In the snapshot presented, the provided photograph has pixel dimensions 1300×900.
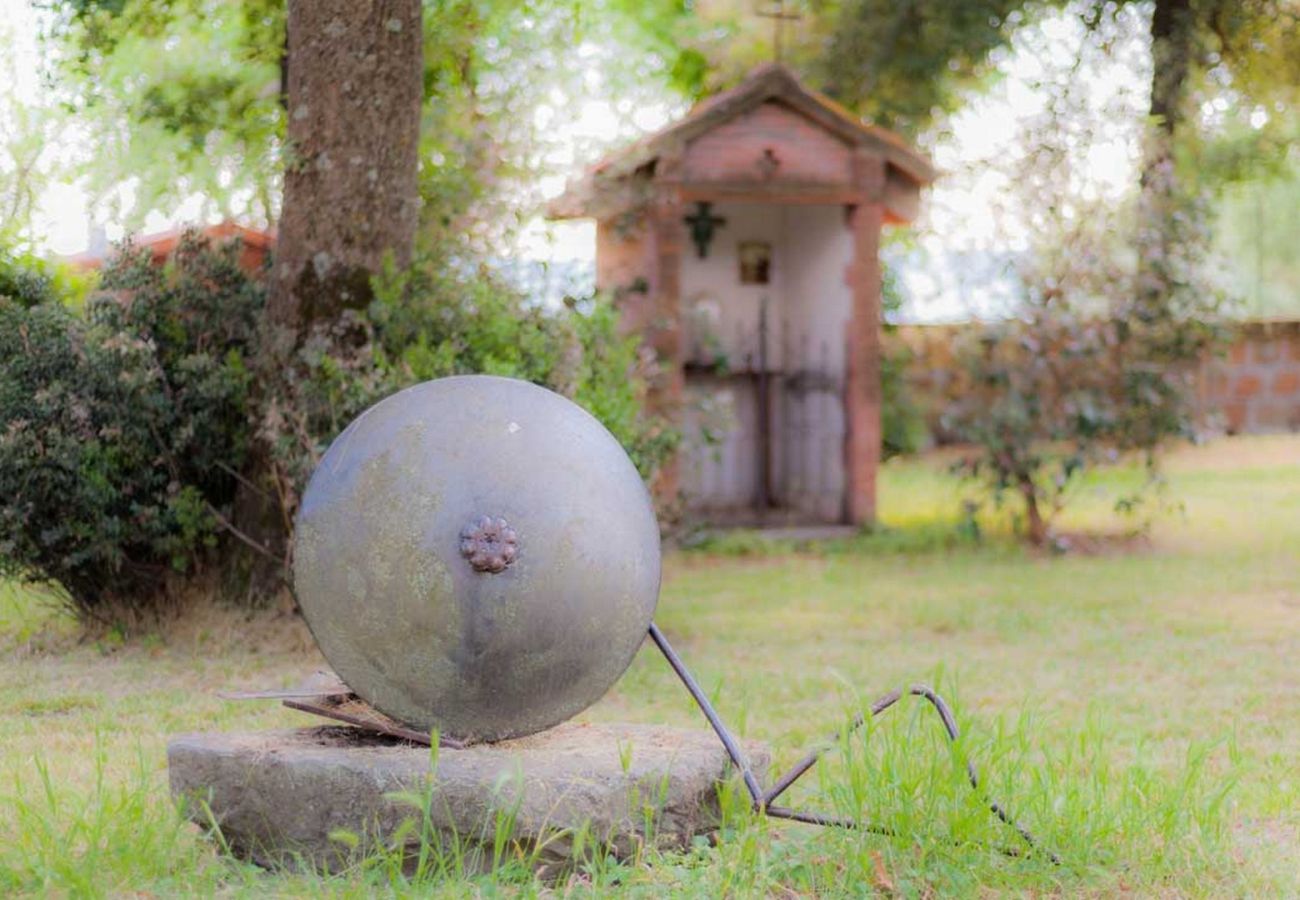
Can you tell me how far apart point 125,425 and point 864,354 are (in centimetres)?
736

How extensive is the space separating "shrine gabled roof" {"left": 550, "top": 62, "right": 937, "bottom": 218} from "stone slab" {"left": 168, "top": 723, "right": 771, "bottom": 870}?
8848 millimetres

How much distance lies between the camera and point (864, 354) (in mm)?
14062

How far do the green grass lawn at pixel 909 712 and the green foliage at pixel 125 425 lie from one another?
1.55 feet

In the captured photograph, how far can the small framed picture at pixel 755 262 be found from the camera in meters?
15.2

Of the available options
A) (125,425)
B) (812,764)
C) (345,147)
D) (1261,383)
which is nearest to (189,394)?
(125,425)

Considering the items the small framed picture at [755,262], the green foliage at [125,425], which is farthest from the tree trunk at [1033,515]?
the green foliage at [125,425]

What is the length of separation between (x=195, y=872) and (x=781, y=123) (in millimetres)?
10157

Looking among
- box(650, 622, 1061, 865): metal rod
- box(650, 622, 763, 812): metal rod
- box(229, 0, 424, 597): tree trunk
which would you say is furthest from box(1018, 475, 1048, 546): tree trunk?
box(650, 622, 763, 812): metal rod

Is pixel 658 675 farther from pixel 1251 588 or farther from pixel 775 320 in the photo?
pixel 775 320

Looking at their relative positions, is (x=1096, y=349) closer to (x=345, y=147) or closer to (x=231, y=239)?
(x=345, y=147)

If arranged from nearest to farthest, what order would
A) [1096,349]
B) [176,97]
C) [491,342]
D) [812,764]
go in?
1. [812,764]
2. [491,342]
3. [176,97]
4. [1096,349]

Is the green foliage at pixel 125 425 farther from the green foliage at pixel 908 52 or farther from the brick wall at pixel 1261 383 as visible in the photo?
the brick wall at pixel 1261 383

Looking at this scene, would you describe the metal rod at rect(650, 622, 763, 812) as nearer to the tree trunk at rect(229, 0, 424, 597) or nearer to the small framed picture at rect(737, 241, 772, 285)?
the tree trunk at rect(229, 0, 424, 597)

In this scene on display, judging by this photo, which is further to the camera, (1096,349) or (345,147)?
(1096,349)
